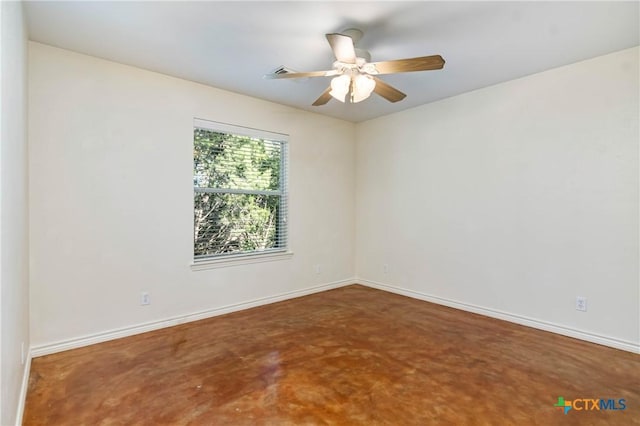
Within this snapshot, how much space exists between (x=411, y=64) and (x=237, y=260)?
271 cm

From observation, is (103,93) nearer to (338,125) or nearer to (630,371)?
(338,125)

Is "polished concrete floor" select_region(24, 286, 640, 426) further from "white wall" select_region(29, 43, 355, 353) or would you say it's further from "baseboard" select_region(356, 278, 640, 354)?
"white wall" select_region(29, 43, 355, 353)

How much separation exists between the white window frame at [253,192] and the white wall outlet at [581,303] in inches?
119

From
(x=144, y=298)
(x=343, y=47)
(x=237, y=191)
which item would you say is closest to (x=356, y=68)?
(x=343, y=47)

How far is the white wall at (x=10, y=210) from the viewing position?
1398 mm

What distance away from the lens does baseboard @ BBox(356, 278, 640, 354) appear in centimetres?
275

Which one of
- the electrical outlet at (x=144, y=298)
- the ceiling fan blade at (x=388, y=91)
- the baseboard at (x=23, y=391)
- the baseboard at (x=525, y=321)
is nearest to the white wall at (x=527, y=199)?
the baseboard at (x=525, y=321)

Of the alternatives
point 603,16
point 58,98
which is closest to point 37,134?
point 58,98

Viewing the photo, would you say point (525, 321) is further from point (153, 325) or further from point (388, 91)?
point (153, 325)

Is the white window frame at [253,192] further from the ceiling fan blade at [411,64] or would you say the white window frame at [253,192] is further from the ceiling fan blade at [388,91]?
the ceiling fan blade at [411,64]

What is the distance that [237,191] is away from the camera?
379 centimetres

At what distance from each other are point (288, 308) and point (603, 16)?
12.2 feet

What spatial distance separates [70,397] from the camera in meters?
2.02

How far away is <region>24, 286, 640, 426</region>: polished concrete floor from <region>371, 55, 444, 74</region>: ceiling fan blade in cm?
209
